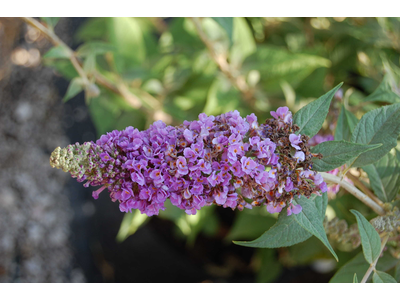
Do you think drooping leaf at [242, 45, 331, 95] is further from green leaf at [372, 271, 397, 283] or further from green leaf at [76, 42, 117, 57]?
green leaf at [372, 271, 397, 283]

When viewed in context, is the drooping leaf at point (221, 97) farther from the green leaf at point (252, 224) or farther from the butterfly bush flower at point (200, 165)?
the butterfly bush flower at point (200, 165)

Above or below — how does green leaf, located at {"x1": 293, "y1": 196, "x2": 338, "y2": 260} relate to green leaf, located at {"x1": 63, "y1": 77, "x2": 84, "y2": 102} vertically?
below

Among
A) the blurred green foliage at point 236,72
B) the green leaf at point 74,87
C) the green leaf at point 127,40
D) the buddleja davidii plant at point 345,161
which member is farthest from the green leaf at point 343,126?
the green leaf at point 127,40

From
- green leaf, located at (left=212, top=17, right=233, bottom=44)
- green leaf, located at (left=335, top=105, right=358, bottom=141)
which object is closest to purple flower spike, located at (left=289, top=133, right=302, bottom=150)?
green leaf, located at (left=335, top=105, right=358, bottom=141)

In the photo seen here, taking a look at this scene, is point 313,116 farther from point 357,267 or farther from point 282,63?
point 282,63

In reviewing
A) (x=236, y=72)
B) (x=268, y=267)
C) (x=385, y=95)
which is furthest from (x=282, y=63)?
(x=268, y=267)

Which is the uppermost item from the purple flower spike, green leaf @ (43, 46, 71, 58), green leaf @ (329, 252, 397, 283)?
green leaf @ (43, 46, 71, 58)

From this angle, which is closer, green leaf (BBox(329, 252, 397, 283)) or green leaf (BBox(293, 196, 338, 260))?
green leaf (BBox(293, 196, 338, 260))

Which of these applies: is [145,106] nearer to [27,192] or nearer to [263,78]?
→ [263,78]
